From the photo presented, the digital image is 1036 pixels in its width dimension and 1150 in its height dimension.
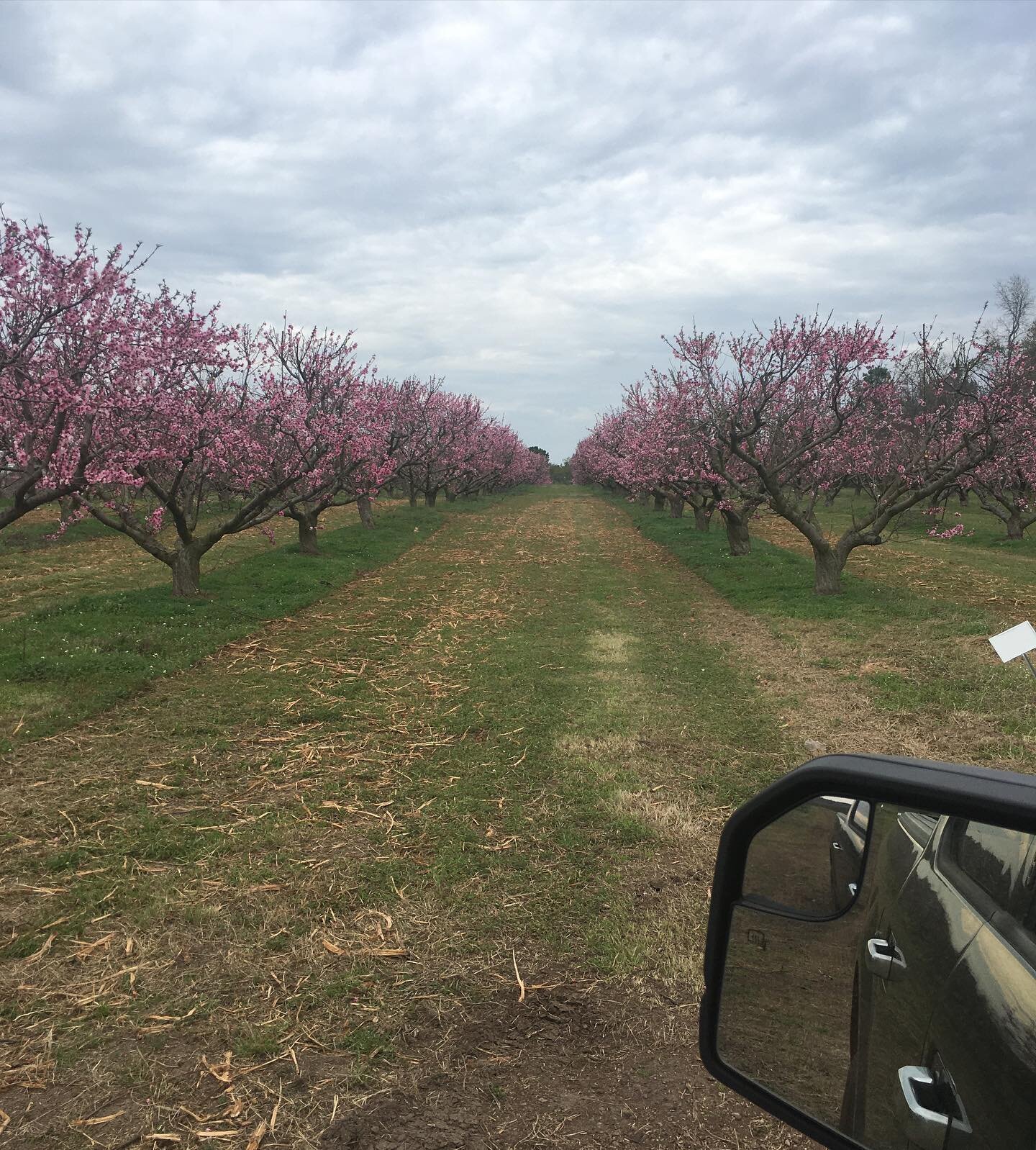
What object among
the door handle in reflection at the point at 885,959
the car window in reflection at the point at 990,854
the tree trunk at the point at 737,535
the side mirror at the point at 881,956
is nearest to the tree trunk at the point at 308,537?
the tree trunk at the point at 737,535

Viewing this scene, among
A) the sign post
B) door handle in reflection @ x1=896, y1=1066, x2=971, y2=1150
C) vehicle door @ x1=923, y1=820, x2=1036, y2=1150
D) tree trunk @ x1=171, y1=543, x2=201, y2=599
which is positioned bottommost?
tree trunk @ x1=171, y1=543, x2=201, y2=599

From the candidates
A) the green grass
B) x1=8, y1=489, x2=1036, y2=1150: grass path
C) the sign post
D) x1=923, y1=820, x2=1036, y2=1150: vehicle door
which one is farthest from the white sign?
the green grass

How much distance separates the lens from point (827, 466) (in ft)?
90.4

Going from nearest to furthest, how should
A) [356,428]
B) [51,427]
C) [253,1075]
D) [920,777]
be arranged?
[920,777] → [253,1075] → [51,427] → [356,428]

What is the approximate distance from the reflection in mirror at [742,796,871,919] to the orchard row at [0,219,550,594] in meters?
10.6

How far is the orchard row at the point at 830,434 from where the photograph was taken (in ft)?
56.5

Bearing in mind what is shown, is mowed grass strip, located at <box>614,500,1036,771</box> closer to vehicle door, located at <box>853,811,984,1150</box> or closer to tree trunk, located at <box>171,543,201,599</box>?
vehicle door, located at <box>853,811,984,1150</box>

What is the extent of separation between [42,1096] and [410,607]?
13544mm

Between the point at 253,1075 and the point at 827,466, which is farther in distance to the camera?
the point at 827,466

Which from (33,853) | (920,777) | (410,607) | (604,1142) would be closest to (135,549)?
(410,607)

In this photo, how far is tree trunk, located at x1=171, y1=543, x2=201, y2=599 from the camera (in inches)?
647

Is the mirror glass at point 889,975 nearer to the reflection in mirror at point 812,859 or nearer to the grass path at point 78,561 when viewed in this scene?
the reflection in mirror at point 812,859

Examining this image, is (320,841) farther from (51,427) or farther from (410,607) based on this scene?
(410,607)

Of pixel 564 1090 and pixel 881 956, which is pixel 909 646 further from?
pixel 881 956
